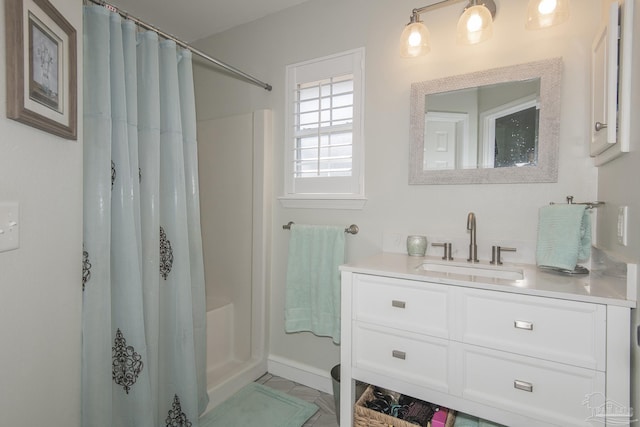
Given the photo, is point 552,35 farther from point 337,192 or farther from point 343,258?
point 343,258

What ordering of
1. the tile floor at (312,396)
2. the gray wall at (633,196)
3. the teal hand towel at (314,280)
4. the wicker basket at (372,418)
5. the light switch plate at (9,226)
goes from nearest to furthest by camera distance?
the light switch plate at (9,226) < the gray wall at (633,196) < the wicker basket at (372,418) < the tile floor at (312,396) < the teal hand towel at (314,280)

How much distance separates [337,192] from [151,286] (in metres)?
1.12

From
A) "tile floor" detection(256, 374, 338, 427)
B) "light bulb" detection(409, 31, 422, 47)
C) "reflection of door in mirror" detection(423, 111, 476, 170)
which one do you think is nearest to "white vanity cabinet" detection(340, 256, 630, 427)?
"tile floor" detection(256, 374, 338, 427)

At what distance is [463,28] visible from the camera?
4.88ft

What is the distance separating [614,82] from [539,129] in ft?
1.40

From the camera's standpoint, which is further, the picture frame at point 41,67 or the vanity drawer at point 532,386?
the vanity drawer at point 532,386

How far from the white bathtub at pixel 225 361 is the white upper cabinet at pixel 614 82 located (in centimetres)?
217

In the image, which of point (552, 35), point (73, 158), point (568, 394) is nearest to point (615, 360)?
point (568, 394)

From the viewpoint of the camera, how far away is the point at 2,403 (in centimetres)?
83

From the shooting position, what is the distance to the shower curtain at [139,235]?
1.27 metres

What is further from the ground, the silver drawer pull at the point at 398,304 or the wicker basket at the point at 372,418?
the silver drawer pull at the point at 398,304
